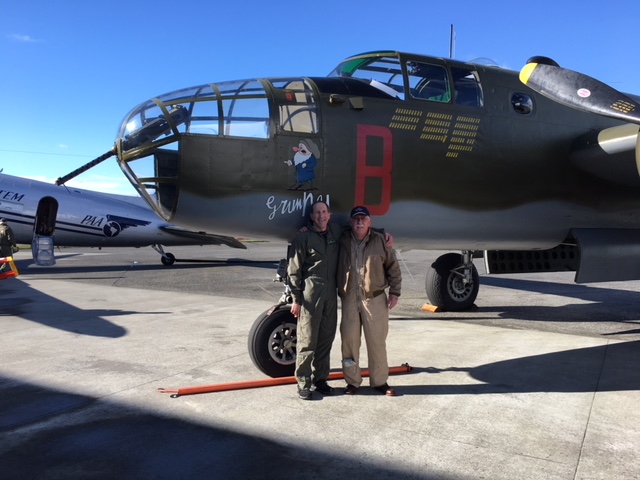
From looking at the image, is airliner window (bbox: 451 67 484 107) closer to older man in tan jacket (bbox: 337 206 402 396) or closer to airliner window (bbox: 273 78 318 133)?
airliner window (bbox: 273 78 318 133)

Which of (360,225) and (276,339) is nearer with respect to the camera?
(360,225)

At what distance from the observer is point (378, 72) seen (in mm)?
6266

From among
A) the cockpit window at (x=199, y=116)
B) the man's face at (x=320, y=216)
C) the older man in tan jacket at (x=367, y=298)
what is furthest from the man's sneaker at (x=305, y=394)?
the cockpit window at (x=199, y=116)

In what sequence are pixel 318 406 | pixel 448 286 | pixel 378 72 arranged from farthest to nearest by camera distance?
pixel 448 286 → pixel 378 72 → pixel 318 406

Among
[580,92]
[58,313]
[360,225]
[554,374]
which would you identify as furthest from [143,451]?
[58,313]

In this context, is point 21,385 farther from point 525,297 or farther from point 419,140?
point 525,297

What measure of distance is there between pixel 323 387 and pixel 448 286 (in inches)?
222

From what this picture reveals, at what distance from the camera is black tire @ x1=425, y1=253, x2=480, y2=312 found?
32.5ft

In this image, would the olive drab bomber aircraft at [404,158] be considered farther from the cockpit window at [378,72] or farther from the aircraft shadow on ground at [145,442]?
the aircraft shadow on ground at [145,442]

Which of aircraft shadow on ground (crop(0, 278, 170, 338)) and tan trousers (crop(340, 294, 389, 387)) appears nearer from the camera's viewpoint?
tan trousers (crop(340, 294, 389, 387))

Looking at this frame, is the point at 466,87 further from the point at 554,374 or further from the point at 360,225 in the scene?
the point at 554,374

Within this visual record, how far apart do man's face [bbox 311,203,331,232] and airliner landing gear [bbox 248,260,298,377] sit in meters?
0.74

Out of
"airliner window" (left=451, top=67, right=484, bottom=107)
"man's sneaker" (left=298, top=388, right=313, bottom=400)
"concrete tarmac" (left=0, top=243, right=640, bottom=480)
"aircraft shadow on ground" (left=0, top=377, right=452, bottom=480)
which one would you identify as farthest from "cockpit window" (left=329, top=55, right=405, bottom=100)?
"aircraft shadow on ground" (left=0, top=377, right=452, bottom=480)

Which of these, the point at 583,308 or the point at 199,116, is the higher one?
the point at 199,116
